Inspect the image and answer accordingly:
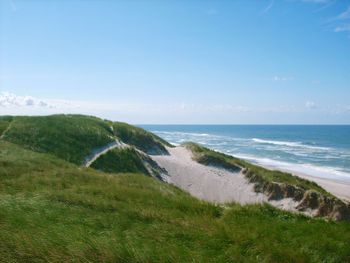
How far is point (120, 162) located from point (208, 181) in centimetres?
904

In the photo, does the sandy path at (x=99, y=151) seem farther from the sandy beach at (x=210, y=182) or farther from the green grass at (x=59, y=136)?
the sandy beach at (x=210, y=182)

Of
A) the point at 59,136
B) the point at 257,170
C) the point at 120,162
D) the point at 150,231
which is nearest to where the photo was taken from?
the point at 150,231

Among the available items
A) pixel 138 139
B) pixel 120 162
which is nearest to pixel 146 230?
pixel 120 162

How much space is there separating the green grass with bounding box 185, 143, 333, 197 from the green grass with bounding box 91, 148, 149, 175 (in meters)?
9.38

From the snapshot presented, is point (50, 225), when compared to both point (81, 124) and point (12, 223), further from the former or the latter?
point (81, 124)

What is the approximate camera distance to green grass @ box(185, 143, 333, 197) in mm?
32688

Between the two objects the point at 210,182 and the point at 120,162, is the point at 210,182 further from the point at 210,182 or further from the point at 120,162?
the point at 120,162

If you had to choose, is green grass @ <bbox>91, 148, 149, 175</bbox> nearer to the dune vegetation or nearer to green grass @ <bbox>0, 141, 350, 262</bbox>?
the dune vegetation

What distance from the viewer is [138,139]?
41.4 m

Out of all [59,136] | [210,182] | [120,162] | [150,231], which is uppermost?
[59,136]

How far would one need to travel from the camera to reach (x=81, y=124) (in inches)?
1422

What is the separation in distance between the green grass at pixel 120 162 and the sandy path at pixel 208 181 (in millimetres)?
3556

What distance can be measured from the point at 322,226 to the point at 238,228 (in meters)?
2.67

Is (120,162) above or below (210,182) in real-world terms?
above
